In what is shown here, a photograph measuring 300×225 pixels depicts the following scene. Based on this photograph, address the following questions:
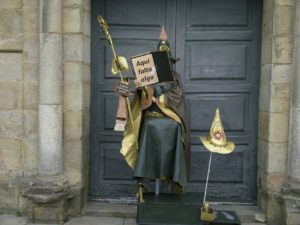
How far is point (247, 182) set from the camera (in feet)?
16.8

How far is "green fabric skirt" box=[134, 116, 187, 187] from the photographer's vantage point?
13.4ft

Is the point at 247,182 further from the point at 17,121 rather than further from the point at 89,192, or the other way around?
the point at 17,121

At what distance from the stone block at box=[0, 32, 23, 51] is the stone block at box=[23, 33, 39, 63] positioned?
68 millimetres

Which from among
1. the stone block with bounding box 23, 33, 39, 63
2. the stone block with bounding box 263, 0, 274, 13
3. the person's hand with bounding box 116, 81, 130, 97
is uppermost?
the stone block with bounding box 263, 0, 274, 13

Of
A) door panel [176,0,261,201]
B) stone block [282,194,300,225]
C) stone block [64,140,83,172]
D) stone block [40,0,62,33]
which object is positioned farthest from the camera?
door panel [176,0,261,201]

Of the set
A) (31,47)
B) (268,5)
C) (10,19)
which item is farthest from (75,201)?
(268,5)

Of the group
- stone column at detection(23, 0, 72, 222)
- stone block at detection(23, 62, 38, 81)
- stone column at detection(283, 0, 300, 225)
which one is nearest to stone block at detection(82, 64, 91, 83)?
stone column at detection(23, 0, 72, 222)

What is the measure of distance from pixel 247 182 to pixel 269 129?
0.87 meters

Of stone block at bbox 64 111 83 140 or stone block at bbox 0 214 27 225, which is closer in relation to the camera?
stone block at bbox 0 214 27 225

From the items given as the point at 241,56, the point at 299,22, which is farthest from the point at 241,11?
the point at 299,22

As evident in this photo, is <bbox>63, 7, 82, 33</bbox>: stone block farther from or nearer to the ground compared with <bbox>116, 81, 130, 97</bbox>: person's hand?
farther from the ground

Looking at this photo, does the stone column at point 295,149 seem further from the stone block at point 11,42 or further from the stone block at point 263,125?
the stone block at point 11,42

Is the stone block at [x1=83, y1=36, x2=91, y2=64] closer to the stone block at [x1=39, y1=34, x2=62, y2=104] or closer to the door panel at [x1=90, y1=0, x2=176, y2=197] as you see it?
the door panel at [x1=90, y1=0, x2=176, y2=197]

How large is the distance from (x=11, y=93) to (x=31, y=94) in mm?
225
